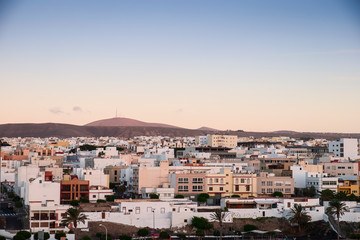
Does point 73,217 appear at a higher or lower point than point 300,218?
higher

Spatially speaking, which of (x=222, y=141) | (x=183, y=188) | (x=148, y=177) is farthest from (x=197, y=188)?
(x=222, y=141)

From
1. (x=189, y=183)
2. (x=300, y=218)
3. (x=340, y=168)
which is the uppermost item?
(x=340, y=168)

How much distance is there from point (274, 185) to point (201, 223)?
12.9 metres

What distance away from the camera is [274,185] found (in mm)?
49688

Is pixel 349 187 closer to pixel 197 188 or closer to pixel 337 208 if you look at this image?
pixel 197 188

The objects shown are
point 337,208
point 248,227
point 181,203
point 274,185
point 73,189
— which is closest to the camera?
point 337,208

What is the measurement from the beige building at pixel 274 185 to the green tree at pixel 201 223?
11520mm

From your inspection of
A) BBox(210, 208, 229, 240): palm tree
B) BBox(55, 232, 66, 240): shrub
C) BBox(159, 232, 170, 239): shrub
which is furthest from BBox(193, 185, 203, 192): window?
BBox(55, 232, 66, 240): shrub

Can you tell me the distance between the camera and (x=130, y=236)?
3619cm

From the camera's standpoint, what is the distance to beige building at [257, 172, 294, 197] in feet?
161

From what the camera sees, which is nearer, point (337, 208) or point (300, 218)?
point (337, 208)

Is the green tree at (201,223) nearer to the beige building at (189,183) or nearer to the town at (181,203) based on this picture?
the town at (181,203)

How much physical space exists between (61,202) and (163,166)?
909 centimetres

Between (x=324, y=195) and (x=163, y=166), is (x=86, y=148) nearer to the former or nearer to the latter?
(x=163, y=166)
